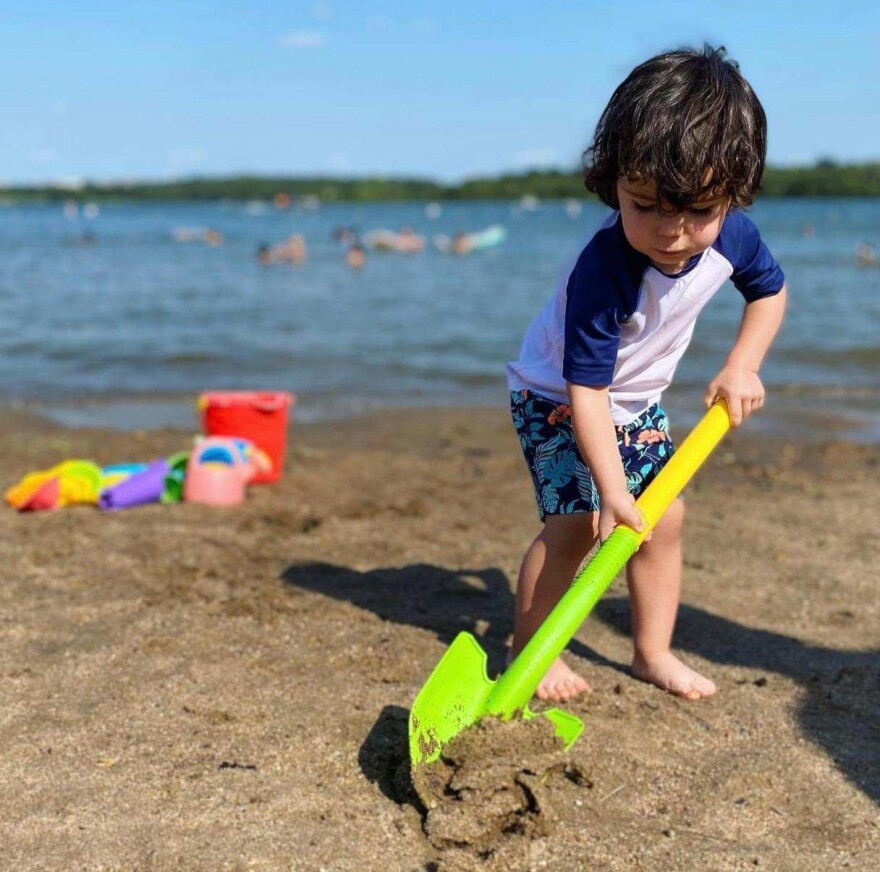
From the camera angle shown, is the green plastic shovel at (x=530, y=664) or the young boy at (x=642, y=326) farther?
the green plastic shovel at (x=530, y=664)

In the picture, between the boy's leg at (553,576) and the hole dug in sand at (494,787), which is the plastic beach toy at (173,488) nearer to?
the boy's leg at (553,576)

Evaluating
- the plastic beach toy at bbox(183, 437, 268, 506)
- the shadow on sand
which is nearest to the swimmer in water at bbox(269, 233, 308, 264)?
the plastic beach toy at bbox(183, 437, 268, 506)

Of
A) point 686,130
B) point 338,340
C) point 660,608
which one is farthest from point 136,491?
point 338,340

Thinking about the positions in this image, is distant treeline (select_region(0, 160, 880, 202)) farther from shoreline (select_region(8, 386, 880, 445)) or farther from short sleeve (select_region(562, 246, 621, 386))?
short sleeve (select_region(562, 246, 621, 386))

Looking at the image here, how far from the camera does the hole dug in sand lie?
7.18 ft

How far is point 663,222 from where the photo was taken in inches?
88.5

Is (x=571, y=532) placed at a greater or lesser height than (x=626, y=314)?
lesser

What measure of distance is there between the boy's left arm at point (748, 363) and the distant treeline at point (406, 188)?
3433 inches

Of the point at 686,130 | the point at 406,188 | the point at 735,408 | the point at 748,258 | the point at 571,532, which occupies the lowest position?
the point at 571,532

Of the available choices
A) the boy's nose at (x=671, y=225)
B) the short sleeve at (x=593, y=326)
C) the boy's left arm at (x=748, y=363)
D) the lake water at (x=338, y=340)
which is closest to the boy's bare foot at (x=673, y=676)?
the boy's left arm at (x=748, y=363)

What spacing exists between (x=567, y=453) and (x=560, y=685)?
2.10 feet

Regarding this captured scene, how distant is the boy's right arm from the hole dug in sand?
1.61ft

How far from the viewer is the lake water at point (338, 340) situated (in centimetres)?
816

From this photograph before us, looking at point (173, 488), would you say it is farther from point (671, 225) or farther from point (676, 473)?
point (671, 225)
